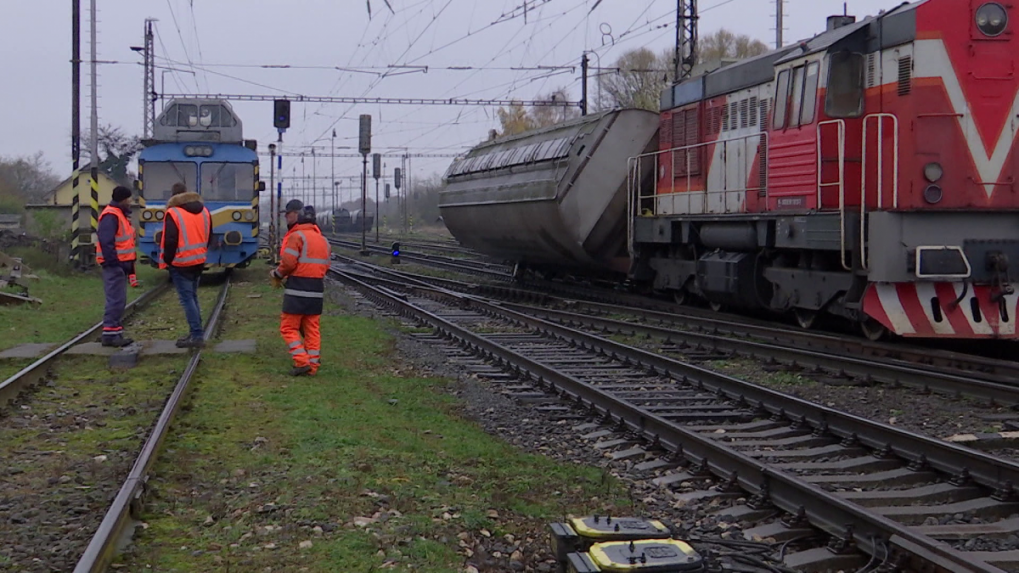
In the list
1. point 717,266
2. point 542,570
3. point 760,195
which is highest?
point 760,195

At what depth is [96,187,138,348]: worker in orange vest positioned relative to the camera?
11422 mm

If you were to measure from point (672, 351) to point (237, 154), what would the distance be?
44.1 feet

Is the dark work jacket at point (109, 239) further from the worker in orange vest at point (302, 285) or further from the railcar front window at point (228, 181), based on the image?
the railcar front window at point (228, 181)

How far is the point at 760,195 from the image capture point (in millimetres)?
13492

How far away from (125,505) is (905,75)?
9045 mm

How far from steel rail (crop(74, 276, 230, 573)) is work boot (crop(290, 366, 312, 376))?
1868mm

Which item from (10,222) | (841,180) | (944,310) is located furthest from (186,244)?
(10,222)

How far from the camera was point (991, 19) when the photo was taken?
35.7 feet

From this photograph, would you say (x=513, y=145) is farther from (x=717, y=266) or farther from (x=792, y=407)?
(x=792, y=407)

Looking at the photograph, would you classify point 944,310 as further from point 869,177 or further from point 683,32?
point 683,32

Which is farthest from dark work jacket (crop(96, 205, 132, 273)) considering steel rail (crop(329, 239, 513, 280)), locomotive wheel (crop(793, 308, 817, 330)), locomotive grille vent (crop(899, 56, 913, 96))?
steel rail (crop(329, 239, 513, 280))

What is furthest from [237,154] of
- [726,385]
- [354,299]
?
[726,385]

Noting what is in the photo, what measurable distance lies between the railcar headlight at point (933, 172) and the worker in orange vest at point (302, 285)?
6176 millimetres

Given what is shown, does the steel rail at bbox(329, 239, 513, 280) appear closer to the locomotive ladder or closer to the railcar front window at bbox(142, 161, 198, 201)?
the railcar front window at bbox(142, 161, 198, 201)
